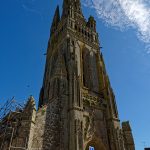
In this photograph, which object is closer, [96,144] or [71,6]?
[96,144]

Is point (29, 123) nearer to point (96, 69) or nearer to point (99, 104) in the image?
point (99, 104)

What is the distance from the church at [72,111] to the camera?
19.2 m

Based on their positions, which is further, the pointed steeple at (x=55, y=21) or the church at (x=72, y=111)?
the pointed steeple at (x=55, y=21)

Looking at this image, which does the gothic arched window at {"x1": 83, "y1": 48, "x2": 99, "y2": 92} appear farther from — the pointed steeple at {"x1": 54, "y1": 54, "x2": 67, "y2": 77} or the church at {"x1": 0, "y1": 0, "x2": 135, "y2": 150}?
the pointed steeple at {"x1": 54, "y1": 54, "x2": 67, "y2": 77}

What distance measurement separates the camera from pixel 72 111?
858 inches

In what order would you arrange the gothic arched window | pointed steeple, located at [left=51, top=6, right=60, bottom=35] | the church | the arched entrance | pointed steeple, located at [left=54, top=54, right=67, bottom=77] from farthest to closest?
pointed steeple, located at [left=51, top=6, right=60, bottom=35]
the gothic arched window
pointed steeple, located at [left=54, top=54, right=67, bottom=77]
the arched entrance
the church

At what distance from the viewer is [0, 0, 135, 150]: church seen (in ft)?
63.2

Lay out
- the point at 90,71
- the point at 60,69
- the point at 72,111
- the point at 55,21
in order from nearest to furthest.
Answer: the point at 72,111
the point at 60,69
the point at 90,71
the point at 55,21

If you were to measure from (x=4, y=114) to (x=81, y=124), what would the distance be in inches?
339

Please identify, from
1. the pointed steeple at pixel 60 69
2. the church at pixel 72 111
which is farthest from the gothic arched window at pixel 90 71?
the pointed steeple at pixel 60 69

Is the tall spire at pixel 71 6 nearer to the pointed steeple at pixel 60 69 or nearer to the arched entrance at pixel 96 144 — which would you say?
the pointed steeple at pixel 60 69

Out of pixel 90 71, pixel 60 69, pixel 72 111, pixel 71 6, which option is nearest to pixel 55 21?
pixel 71 6

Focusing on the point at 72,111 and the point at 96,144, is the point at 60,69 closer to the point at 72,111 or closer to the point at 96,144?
the point at 72,111

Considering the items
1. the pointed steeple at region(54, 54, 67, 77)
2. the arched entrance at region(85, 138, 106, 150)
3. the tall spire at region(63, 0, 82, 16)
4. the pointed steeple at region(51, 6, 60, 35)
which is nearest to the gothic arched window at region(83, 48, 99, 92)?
the pointed steeple at region(54, 54, 67, 77)
